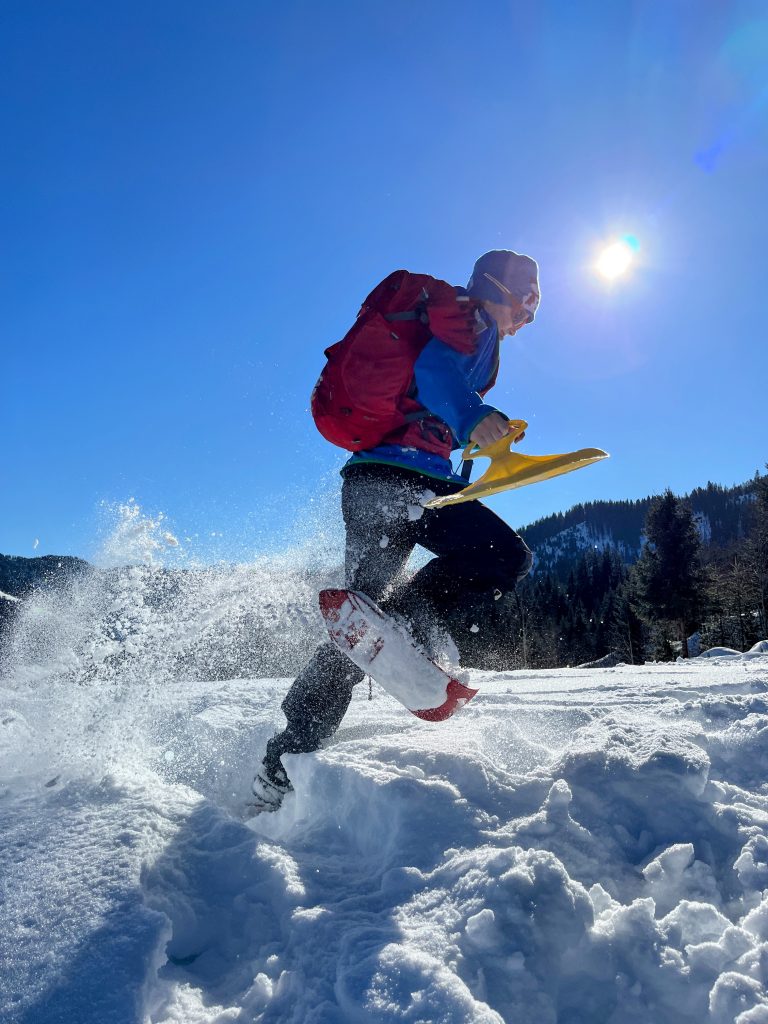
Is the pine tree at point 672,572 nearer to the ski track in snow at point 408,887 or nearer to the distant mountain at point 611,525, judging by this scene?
the ski track in snow at point 408,887

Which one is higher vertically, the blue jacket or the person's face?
the person's face

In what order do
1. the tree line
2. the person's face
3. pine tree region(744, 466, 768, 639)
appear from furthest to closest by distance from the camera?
the tree line → pine tree region(744, 466, 768, 639) → the person's face

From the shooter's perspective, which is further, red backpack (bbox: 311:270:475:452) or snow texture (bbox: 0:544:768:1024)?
red backpack (bbox: 311:270:475:452)

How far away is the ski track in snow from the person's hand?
1.22 meters

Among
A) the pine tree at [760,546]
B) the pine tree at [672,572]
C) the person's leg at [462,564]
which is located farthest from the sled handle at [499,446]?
the pine tree at [672,572]

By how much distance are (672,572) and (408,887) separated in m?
31.2

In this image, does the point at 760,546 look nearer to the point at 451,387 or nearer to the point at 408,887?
the point at 451,387

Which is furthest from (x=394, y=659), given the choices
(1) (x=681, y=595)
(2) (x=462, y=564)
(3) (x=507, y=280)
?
(1) (x=681, y=595)

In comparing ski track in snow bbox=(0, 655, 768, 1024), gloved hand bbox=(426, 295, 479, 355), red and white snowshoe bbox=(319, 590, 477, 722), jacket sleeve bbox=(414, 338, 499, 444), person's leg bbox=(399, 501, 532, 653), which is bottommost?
ski track in snow bbox=(0, 655, 768, 1024)

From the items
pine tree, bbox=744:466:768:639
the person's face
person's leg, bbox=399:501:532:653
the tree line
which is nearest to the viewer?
person's leg, bbox=399:501:532:653

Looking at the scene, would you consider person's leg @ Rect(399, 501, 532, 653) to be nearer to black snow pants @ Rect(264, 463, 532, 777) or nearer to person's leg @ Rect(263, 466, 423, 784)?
black snow pants @ Rect(264, 463, 532, 777)

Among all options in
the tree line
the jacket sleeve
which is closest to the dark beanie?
the jacket sleeve

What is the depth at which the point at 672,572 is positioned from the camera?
93.5 feet

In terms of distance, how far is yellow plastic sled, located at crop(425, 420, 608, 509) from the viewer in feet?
7.80
